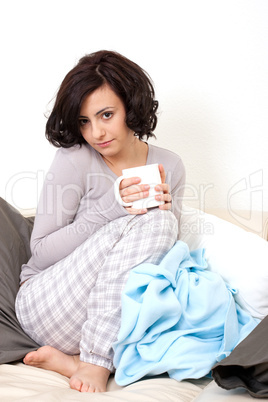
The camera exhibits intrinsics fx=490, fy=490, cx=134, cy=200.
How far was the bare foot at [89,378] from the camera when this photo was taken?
1119mm

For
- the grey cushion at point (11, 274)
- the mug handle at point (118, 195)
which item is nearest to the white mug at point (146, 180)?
the mug handle at point (118, 195)

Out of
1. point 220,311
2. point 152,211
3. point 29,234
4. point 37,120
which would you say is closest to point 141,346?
point 220,311

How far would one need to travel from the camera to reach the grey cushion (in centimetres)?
125

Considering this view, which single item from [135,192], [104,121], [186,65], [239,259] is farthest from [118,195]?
[186,65]

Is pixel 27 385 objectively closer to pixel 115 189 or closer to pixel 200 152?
pixel 115 189

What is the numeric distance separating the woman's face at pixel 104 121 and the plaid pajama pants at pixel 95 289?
0.90 feet

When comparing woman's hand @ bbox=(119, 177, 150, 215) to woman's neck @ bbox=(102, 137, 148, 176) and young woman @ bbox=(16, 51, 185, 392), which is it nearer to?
young woman @ bbox=(16, 51, 185, 392)

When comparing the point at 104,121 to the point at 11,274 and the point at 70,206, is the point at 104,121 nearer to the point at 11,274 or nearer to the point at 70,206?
the point at 70,206

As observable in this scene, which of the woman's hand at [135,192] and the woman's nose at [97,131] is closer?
the woman's hand at [135,192]

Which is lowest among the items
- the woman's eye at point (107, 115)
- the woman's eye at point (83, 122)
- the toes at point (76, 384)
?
the toes at point (76, 384)

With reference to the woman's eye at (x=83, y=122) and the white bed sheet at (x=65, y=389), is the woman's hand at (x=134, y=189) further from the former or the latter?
the white bed sheet at (x=65, y=389)

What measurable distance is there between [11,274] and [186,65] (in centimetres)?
116

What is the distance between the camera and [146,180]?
50.0 inches

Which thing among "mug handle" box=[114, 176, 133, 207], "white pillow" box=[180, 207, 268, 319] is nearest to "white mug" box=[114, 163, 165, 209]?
"mug handle" box=[114, 176, 133, 207]
